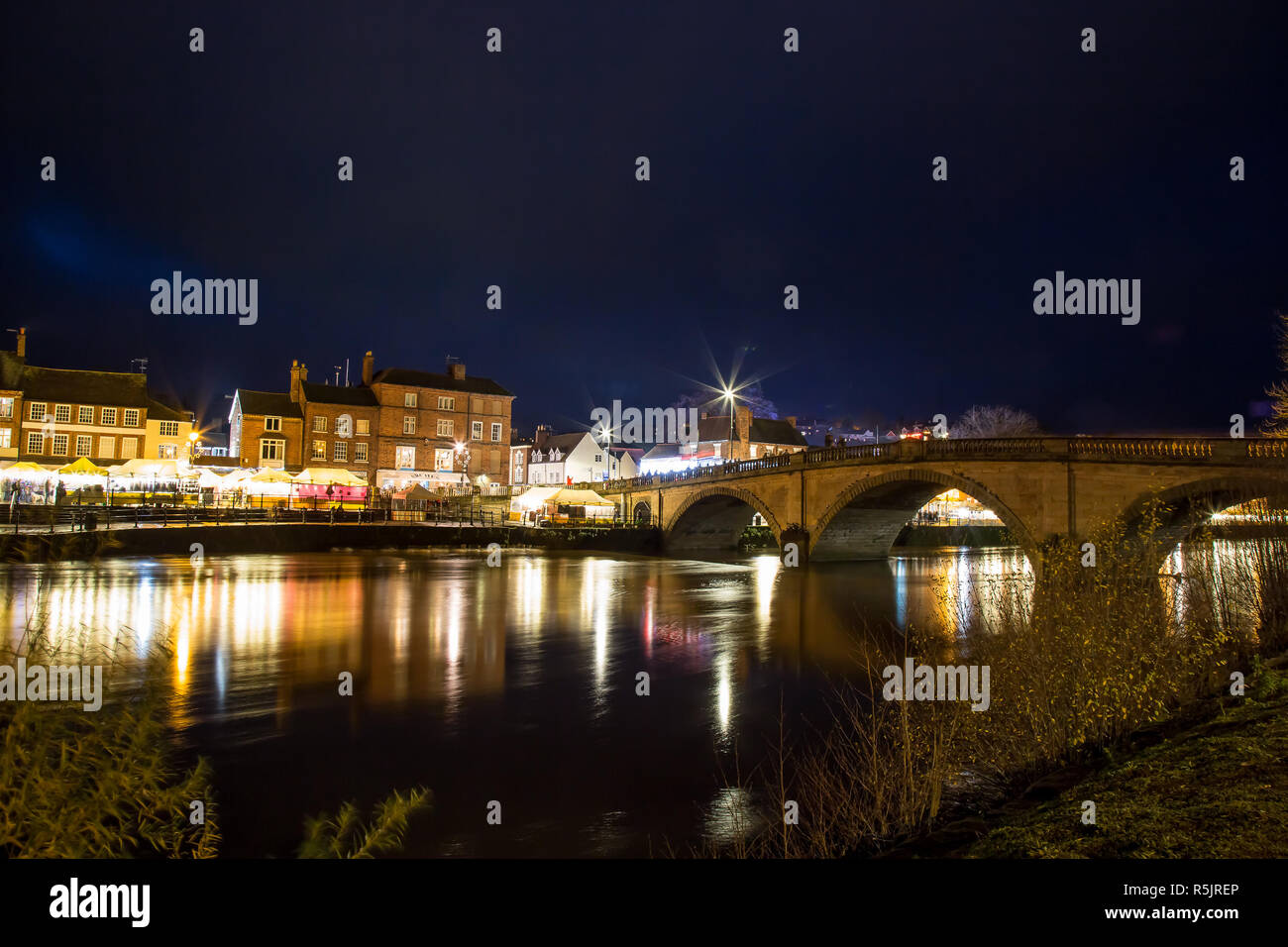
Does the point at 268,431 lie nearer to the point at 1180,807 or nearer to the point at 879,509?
the point at 879,509

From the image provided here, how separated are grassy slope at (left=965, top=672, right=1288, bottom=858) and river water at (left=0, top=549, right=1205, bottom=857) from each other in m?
4.03

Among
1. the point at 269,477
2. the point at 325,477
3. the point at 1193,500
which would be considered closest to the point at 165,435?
the point at 269,477

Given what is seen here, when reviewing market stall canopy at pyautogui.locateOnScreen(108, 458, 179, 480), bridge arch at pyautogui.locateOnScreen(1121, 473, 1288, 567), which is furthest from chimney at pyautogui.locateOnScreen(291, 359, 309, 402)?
bridge arch at pyautogui.locateOnScreen(1121, 473, 1288, 567)

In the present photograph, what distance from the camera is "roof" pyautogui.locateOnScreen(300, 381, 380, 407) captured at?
2972 inches

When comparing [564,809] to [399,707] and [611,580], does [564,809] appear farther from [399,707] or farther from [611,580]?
[611,580]

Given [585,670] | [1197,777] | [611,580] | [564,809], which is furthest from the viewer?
[611,580]

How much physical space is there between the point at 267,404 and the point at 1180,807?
7899cm

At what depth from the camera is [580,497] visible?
184 feet

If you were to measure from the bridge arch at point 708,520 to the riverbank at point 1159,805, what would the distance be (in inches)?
1834

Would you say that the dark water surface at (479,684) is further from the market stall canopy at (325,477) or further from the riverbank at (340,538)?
the market stall canopy at (325,477)

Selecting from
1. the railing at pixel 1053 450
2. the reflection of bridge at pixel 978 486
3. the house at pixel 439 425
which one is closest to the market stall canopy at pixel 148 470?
the house at pixel 439 425

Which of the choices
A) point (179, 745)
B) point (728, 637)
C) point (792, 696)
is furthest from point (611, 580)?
point (179, 745)
